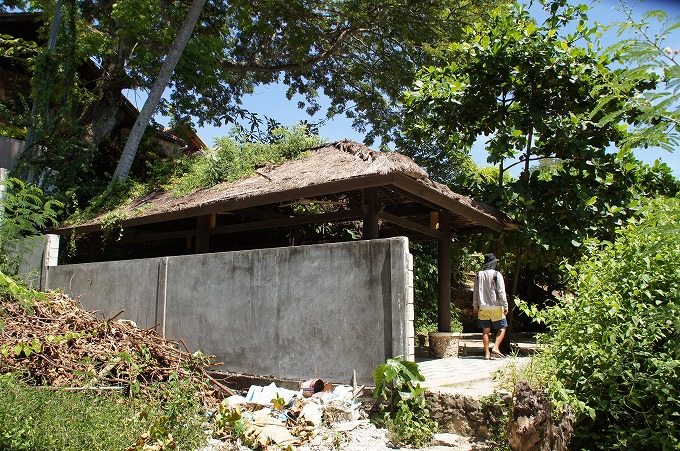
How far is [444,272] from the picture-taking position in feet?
31.3

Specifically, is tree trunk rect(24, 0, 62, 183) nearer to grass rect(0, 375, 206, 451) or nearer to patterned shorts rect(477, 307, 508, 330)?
grass rect(0, 375, 206, 451)

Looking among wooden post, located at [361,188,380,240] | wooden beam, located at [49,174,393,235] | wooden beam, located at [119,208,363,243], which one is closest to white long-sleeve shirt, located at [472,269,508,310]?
wooden post, located at [361,188,380,240]

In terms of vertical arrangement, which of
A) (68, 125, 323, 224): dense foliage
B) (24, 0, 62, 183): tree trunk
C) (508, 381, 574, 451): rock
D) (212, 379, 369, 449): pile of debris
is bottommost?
(212, 379, 369, 449): pile of debris

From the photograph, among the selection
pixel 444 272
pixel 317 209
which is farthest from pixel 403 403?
pixel 317 209

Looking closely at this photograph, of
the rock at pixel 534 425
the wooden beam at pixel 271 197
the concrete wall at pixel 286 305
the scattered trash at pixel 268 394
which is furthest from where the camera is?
the wooden beam at pixel 271 197

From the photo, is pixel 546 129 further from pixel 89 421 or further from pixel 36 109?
pixel 36 109

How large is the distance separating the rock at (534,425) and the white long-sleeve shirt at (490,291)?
4033mm

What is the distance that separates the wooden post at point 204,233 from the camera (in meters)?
9.85

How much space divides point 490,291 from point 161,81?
9.54m

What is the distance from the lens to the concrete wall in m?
5.72

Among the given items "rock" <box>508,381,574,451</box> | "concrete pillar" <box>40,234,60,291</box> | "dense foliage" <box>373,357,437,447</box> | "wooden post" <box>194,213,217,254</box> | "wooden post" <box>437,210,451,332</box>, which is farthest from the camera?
"concrete pillar" <box>40,234,60,291</box>

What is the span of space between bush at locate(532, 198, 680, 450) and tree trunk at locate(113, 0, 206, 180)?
37.7ft

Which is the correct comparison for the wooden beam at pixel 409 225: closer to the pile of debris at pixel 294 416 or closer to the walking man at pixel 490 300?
the walking man at pixel 490 300

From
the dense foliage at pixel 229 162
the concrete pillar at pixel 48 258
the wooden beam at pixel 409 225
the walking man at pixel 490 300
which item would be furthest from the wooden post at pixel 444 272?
the concrete pillar at pixel 48 258
